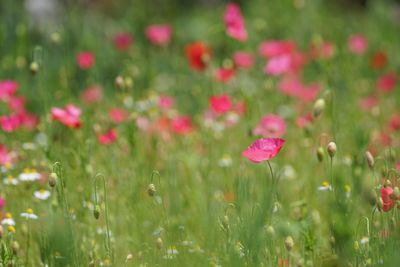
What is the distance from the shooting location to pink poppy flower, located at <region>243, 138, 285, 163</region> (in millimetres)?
2047

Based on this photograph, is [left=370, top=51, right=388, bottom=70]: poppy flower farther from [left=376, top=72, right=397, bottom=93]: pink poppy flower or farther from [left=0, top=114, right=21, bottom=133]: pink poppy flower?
[left=0, top=114, right=21, bottom=133]: pink poppy flower

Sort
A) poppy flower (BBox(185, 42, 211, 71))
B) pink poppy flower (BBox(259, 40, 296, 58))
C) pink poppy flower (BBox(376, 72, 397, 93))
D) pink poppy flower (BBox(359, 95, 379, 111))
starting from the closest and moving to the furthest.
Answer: poppy flower (BBox(185, 42, 211, 71)) → pink poppy flower (BBox(259, 40, 296, 58)) → pink poppy flower (BBox(359, 95, 379, 111)) → pink poppy flower (BBox(376, 72, 397, 93))

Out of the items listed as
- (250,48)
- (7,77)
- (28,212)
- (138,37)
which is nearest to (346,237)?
(28,212)

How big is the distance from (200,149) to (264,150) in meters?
1.52

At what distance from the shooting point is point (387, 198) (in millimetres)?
1998

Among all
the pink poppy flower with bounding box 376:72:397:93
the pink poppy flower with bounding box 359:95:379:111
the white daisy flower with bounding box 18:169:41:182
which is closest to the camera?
the white daisy flower with bounding box 18:169:41:182

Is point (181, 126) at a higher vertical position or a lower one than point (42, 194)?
higher

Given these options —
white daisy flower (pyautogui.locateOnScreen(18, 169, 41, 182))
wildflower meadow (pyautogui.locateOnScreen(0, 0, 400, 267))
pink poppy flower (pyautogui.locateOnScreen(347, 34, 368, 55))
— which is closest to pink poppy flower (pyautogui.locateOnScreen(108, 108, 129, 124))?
wildflower meadow (pyautogui.locateOnScreen(0, 0, 400, 267))

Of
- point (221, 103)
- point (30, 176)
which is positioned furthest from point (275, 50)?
point (30, 176)

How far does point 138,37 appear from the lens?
18.3 ft

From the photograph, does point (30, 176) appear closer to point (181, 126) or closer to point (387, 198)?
point (181, 126)

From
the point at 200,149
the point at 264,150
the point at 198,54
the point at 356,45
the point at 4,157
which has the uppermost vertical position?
the point at 356,45

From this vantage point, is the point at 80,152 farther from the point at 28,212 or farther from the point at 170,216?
the point at 170,216

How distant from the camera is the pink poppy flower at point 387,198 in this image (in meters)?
2.00
